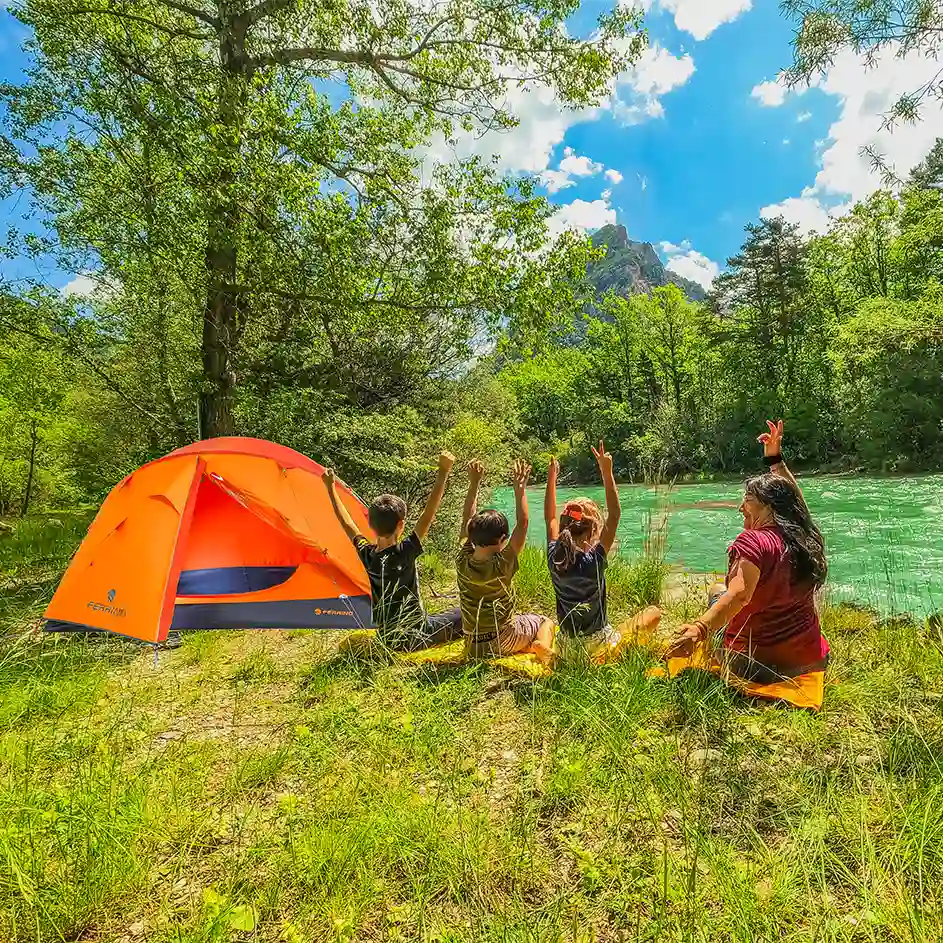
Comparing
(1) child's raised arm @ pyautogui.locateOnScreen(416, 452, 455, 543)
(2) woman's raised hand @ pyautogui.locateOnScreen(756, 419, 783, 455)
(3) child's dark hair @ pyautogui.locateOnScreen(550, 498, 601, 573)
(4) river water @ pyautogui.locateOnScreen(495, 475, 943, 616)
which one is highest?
(2) woman's raised hand @ pyautogui.locateOnScreen(756, 419, 783, 455)

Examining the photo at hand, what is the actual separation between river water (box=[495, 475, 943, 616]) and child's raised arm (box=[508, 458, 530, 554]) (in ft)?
6.39

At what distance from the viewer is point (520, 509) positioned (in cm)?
341

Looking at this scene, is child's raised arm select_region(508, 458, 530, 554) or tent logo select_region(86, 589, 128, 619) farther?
tent logo select_region(86, 589, 128, 619)

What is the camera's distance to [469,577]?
349 centimetres

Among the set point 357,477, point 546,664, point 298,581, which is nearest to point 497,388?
point 357,477

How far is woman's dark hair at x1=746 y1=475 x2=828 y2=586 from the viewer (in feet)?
9.25

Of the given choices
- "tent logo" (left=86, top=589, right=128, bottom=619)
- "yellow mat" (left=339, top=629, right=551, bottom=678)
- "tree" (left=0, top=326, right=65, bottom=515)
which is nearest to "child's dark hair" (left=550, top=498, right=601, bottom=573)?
A: "yellow mat" (left=339, top=629, right=551, bottom=678)

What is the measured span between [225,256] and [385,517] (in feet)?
15.9

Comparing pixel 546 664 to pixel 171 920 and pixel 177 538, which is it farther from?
pixel 177 538

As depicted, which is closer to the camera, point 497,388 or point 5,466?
point 497,388

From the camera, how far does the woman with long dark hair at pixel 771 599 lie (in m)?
2.76

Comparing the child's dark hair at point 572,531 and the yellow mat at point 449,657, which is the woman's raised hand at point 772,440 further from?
the yellow mat at point 449,657

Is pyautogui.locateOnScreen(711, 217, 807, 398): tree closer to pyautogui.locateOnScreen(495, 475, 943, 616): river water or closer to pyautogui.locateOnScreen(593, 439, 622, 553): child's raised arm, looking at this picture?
pyautogui.locateOnScreen(495, 475, 943, 616): river water

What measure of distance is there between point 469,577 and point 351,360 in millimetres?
7237
